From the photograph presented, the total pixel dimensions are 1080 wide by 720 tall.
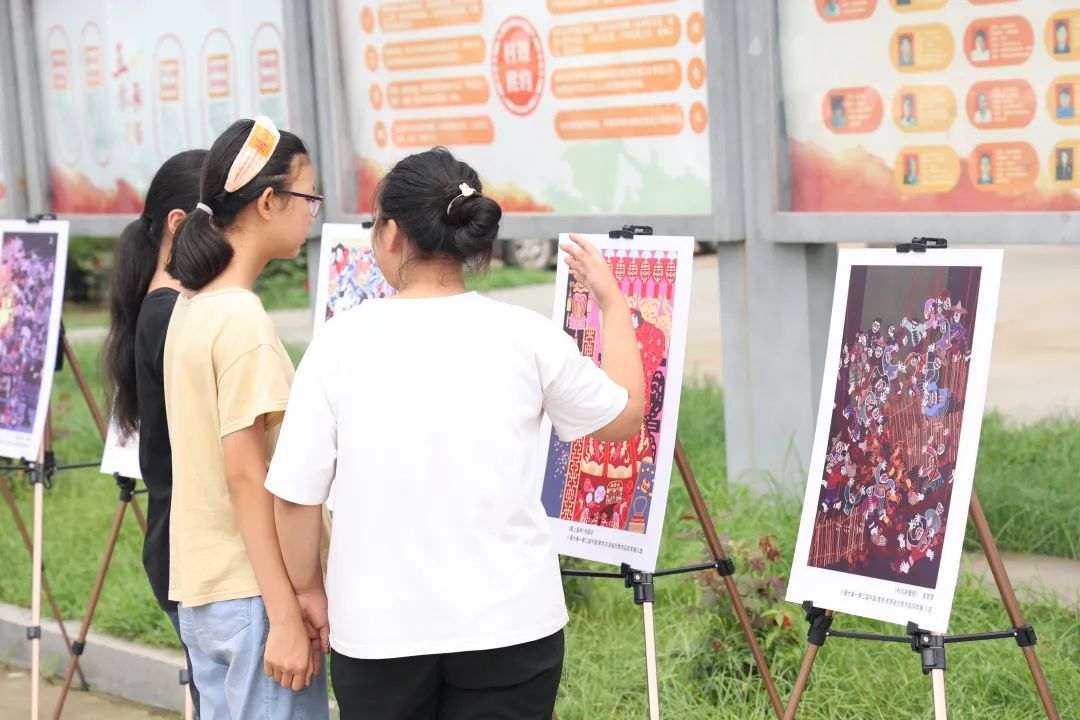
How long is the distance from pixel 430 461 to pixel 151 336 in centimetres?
85

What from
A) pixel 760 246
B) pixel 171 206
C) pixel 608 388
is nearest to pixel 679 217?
pixel 760 246

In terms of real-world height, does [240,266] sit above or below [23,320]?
above

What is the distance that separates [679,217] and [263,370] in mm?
2885

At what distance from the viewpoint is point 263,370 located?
2672 mm

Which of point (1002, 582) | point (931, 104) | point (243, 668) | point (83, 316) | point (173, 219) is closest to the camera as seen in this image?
point (243, 668)

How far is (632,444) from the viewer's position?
356 centimetres

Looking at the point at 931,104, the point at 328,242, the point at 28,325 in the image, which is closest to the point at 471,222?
the point at 328,242

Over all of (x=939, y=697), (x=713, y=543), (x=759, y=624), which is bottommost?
(x=759, y=624)

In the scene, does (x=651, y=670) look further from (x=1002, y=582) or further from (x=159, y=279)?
(x=159, y=279)

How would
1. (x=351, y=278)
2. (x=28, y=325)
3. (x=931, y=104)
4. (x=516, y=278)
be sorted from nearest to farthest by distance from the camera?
(x=351, y=278) → (x=931, y=104) → (x=28, y=325) → (x=516, y=278)

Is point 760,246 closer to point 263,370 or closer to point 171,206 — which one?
point 171,206

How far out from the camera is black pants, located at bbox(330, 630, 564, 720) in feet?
8.15

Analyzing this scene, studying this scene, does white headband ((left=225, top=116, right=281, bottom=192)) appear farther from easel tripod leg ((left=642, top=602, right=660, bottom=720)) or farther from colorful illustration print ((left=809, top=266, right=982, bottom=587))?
easel tripod leg ((left=642, top=602, right=660, bottom=720))

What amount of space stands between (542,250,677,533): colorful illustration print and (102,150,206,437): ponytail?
0.97m
